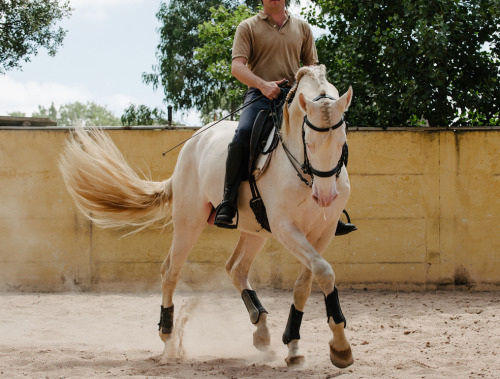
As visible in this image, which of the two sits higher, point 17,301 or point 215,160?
point 215,160

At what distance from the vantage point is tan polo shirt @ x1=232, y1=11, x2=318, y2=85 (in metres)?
5.16

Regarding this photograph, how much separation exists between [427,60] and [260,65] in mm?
4598

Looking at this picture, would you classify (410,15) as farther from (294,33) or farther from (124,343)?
(124,343)

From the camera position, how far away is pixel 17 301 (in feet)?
26.5

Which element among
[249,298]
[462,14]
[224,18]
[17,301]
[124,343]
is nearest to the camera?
[249,298]

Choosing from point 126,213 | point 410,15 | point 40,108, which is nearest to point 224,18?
point 410,15

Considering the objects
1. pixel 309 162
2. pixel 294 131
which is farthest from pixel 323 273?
pixel 294 131

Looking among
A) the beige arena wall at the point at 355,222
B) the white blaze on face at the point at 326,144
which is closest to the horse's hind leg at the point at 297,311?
the white blaze on face at the point at 326,144

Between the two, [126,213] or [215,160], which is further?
[126,213]

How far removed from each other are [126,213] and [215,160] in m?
1.35

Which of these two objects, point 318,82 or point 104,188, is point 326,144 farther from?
point 104,188

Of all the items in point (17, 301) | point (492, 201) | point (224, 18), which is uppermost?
point (224, 18)

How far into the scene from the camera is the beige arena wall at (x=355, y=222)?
8422 mm

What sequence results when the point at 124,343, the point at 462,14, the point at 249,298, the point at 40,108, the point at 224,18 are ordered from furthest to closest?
the point at 40,108, the point at 224,18, the point at 462,14, the point at 124,343, the point at 249,298
